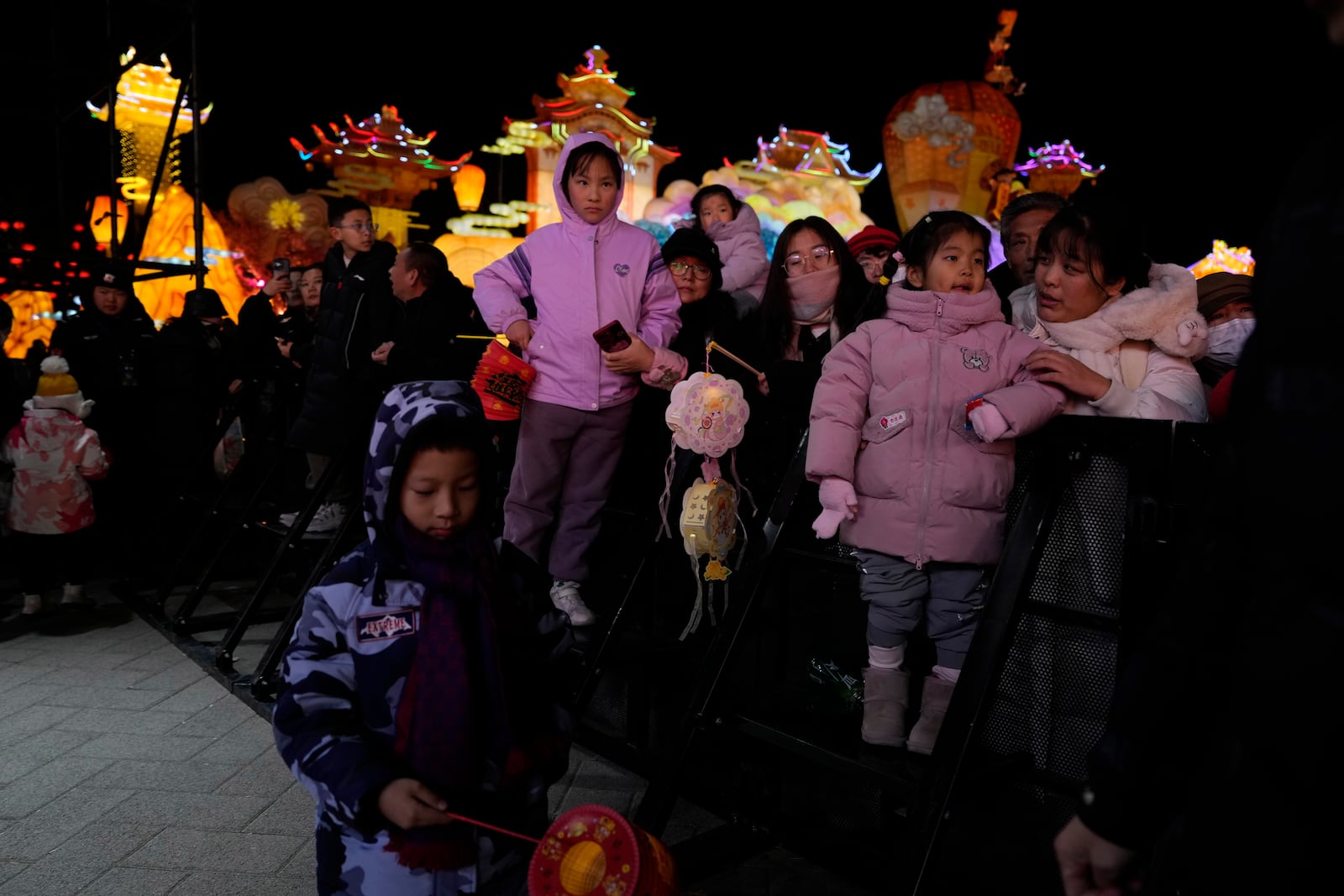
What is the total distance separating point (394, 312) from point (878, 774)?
3596 mm

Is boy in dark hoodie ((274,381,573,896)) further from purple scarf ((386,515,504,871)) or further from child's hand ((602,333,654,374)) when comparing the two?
child's hand ((602,333,654,374))

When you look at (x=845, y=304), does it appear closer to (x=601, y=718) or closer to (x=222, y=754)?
(x=601, y=718)

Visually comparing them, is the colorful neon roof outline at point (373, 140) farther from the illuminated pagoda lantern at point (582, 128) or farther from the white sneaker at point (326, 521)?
the white sneaker at point (326, 521)

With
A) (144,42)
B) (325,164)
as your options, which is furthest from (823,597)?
(325,164)

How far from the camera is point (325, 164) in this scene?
62.0ft

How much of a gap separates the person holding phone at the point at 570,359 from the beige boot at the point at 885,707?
1250mm

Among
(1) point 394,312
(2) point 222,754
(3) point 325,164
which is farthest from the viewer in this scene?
(3) point 325,164

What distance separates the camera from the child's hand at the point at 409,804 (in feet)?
5.05

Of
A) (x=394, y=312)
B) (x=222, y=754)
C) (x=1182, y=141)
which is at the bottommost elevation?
(x=222, y=754)

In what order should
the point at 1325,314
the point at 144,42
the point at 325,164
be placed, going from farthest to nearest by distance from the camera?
1. the point at 325,164
2. the point at 144,42
3. the point at 1325,314

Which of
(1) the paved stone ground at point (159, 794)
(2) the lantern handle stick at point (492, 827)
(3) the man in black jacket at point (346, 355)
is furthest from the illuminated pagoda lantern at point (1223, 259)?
(2) the lantern handle stick at point (492, 827)

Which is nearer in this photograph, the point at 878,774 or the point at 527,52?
the point at 878,774

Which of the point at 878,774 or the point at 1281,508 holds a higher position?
the point at 1281,508

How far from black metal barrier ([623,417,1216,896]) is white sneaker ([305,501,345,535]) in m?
3.06
